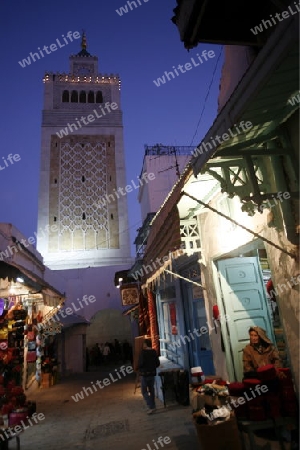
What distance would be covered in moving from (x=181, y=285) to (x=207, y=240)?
3.69 metres

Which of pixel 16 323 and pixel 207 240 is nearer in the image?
pixel 207 240

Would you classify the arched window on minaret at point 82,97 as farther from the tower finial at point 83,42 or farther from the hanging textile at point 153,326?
the hanging textile at point 153,326

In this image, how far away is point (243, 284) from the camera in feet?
19.1

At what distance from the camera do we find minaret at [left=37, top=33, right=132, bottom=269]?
24625 mm

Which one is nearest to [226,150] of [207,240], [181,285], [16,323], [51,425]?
[207,240]

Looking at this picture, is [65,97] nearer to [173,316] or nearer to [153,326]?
[173,316]

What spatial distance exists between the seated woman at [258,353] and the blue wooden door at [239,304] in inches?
17.1

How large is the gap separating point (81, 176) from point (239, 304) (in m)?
23.1

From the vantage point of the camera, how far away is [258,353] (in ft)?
16.3

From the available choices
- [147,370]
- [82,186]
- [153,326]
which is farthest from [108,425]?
[82,186]

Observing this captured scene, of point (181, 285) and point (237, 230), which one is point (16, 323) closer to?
point (181, 285)

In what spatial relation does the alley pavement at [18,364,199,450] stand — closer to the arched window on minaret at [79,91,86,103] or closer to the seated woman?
the seated woman

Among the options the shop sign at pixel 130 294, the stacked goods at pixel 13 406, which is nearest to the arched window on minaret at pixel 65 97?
the shop sign at pixel 130 294

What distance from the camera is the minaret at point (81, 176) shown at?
24.6 metres
